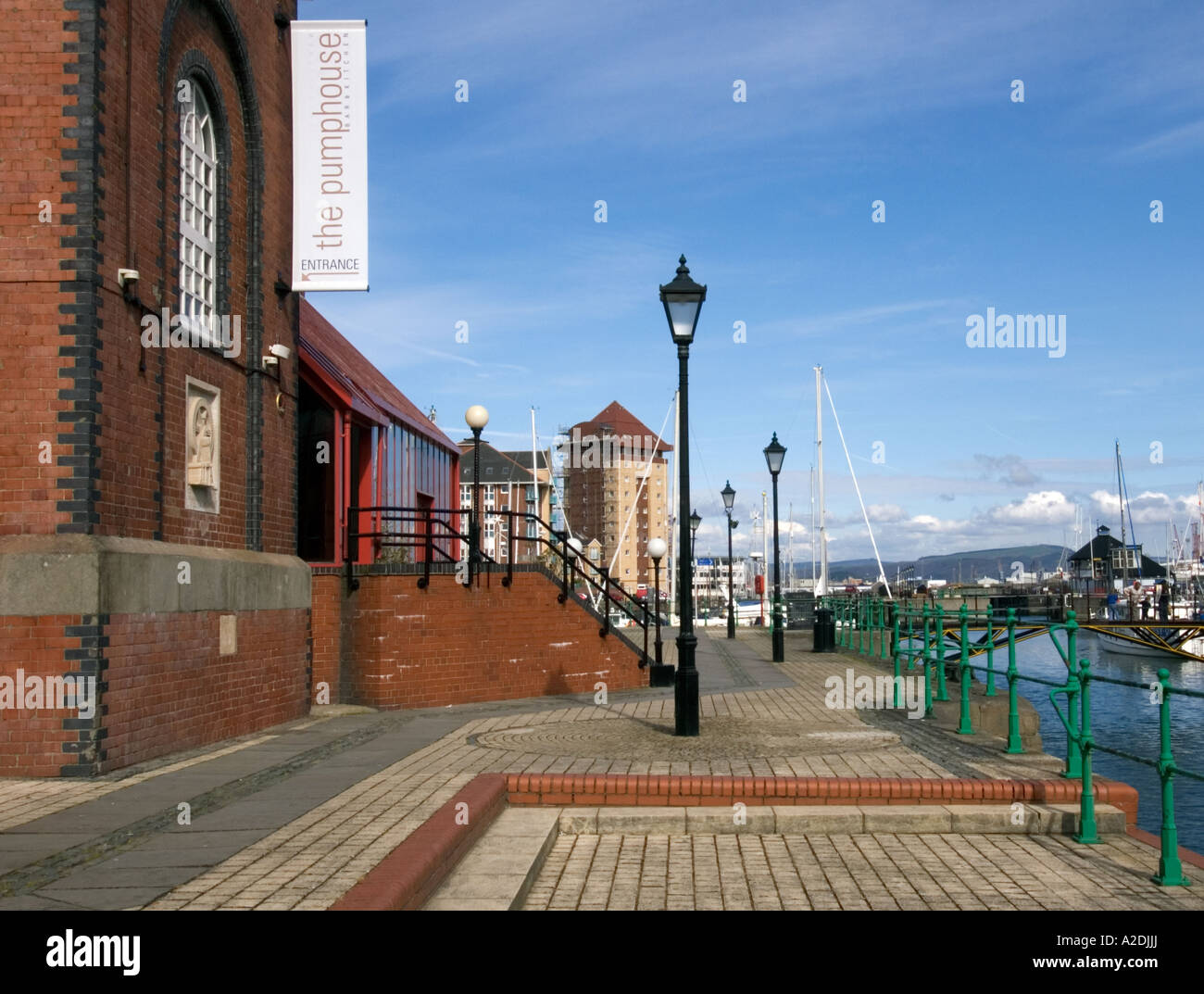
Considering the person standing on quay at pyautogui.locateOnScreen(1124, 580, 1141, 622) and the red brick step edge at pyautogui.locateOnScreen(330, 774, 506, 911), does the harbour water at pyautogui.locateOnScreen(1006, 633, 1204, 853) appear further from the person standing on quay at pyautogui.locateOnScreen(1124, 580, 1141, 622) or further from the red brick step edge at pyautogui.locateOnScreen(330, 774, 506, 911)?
the person standing on quay at pyautogui.locateOnScreen(1124, 580, 1141, 622)

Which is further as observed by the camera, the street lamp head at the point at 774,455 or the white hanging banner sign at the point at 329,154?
the street lamp head at the point at 774,455

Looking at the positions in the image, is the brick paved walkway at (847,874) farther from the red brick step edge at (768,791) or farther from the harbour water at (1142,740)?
the harbour water at (1142,740)

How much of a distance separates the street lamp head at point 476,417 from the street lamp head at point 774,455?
30.1 ft

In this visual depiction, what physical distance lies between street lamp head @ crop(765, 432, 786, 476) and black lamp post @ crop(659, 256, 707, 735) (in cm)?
1368

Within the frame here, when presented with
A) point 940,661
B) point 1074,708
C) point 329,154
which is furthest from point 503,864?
point 329,154

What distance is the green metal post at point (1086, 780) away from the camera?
25.7 feet

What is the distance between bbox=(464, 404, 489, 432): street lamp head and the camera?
1877 centimetres

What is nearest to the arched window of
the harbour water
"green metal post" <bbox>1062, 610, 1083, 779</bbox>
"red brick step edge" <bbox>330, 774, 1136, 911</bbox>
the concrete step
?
"red brick step edge" <bbox>330, 774, 1136, 911</bbox>

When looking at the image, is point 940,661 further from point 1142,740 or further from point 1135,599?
point 1135,599

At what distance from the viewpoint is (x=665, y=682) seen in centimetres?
1962

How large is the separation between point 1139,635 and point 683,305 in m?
51.3

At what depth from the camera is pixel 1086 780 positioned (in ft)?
25.7

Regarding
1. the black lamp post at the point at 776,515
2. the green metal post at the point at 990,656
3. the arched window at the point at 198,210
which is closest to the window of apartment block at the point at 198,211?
the arched window at the point at 198,210
